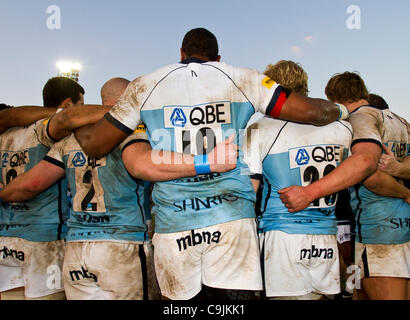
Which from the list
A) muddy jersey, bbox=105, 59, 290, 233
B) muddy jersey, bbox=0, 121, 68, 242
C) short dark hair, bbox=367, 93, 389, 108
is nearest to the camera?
muddy jersey, bbox=105, 59, 290, 233

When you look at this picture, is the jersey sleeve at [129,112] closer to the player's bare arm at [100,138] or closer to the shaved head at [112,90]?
the player's bare arm at [100,138]

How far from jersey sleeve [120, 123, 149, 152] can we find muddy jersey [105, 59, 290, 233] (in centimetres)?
13

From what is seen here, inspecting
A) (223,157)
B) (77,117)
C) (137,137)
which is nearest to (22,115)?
(77,117)

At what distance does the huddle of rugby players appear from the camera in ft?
8.34

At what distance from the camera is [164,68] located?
110 inches

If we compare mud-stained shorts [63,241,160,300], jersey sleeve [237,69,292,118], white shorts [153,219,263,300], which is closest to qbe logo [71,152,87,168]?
mud-stained shorts [63,241,160,300]

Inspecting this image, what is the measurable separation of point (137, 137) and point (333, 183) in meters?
1.68

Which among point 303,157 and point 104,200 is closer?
point 303,157

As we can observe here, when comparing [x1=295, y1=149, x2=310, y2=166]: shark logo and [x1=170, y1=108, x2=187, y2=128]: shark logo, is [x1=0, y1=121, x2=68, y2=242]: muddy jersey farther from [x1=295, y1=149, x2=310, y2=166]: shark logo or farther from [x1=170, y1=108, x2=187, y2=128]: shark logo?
[x1=295, y1=149, x2=310, y2=166]: shark logo

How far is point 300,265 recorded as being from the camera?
9.86 ft

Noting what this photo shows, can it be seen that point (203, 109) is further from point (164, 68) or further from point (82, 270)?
point (82, 270)

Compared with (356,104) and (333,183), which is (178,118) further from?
(356,104)

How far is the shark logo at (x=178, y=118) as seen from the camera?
2.61 metres

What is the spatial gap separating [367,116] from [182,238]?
232 cm
